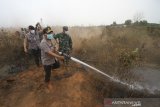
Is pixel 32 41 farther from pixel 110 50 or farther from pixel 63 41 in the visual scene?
pixel 110 50

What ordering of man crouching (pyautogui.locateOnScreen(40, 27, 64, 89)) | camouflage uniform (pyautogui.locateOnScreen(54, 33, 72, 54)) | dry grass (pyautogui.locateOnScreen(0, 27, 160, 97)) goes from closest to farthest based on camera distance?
man crouching (pyautogui.locateOnScreen(40, 27, 64, 89))
dry grass (pyautogui.locateOnScreen(0, 27, 160, 97))
camouflage uniform (pyautogui.locateOnScreen(54, 33, 72, 54))

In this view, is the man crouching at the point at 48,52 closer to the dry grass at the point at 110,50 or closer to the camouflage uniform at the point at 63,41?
the dry grass at the point at 110,50

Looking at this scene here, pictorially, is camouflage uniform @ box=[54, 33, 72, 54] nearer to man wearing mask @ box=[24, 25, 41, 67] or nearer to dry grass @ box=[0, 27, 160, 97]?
man wearing mask @ box=[24, 25, 41, 67]

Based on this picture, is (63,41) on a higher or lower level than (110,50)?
higher

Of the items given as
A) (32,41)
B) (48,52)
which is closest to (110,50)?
(32,41)

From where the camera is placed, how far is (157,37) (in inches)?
967

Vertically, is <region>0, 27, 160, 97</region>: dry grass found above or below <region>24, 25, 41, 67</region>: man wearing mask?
below

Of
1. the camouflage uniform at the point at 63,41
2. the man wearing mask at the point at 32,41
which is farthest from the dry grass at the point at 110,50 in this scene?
the man wearing mask at the point at 32,41

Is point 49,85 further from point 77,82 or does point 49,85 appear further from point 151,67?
point 151,67

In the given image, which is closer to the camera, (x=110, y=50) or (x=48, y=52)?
(x=48, y=52)

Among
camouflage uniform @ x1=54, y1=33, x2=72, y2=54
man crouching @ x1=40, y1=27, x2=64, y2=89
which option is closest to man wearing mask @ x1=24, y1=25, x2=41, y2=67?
camouflage uniform @ x1=54, y1=33, x2=72, y2=54

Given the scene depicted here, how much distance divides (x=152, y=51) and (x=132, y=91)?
1152 centimetres

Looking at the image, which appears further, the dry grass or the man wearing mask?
the man wearing mask

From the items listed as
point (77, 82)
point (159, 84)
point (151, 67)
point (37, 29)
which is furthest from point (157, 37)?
point (77, 82)
